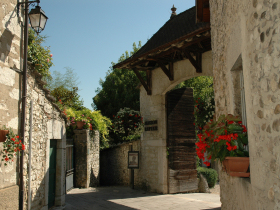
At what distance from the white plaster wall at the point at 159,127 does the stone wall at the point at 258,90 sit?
5.02 meters

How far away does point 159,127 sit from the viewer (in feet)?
29.1

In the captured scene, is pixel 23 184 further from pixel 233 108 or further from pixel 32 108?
pixel 233 108

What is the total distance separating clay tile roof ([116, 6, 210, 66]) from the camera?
8.00m

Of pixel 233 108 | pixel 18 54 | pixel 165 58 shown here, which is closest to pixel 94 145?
pixel 165 58

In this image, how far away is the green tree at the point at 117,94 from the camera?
1820cm

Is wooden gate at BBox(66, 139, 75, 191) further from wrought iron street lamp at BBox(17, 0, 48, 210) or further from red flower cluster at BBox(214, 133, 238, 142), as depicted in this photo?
red flower cluster at BBox(214, 133, 238, 142)

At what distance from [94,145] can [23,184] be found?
582 centimetres

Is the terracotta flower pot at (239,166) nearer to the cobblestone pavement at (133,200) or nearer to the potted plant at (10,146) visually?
the potted plant at (10,146)

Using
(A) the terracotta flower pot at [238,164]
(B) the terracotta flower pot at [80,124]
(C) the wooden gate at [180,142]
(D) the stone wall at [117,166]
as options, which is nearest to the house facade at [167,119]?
(C) the wooden gate at [180,142]

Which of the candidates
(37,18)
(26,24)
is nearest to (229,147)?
(37,18)

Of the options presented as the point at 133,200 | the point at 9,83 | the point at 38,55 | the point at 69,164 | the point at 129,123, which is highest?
the point at 38,55

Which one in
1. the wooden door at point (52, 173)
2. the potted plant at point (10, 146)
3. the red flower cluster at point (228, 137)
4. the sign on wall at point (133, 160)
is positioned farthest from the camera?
the sign on wall at point (133, 160)

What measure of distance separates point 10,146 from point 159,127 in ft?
17.7

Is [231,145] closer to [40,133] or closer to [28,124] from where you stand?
[28,124]
